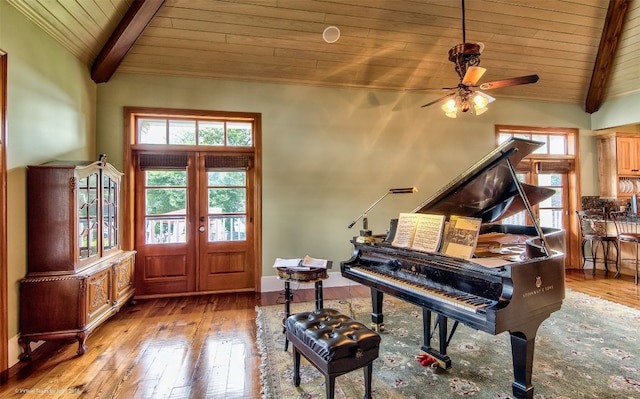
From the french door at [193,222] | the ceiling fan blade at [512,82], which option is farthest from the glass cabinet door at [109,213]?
the ceiling fan blade at [512,82]

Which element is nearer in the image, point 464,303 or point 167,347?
point 464,303

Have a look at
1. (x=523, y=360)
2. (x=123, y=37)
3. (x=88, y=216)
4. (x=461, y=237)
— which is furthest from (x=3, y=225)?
(x=523, y=360)

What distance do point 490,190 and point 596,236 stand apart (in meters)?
4.17

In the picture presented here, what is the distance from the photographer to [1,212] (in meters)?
2.46

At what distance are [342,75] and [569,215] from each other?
4.76m

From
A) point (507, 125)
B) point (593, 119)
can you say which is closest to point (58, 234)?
point (507, 125)

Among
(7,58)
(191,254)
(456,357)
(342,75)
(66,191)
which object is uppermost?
(342,75)

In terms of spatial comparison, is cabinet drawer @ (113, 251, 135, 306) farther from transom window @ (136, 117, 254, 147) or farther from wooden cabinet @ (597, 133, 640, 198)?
wooden cabinet @ (597, 133, 640, 198)

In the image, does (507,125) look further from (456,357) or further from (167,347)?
(167,347)

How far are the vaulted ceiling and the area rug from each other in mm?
3311

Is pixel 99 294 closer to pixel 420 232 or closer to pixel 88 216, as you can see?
pixel 88 216

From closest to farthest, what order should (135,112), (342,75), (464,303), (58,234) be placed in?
(464,303) → (58,234) → (135,112) → (342,75)

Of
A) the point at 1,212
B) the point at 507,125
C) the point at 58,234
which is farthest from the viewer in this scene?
the point at 507,125

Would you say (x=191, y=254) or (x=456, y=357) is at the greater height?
(x=191, y=254)
